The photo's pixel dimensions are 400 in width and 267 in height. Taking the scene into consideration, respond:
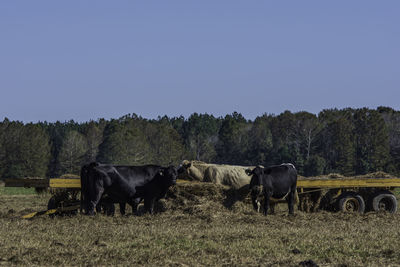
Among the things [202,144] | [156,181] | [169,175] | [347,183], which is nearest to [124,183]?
[156,181]

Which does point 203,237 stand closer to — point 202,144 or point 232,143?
point 232,143

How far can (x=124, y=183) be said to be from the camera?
60.2 ft

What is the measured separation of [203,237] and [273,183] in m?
6.26

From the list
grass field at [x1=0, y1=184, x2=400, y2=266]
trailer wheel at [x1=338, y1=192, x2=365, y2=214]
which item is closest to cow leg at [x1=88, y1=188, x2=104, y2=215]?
grass field at [x1=0, y1=184, x2=400, y2=266]

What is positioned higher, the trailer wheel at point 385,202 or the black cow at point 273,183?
the black cow at point 273,183

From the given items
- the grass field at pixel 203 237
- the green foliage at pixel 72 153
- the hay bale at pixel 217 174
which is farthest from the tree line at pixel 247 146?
the grass field at pixel 203 237

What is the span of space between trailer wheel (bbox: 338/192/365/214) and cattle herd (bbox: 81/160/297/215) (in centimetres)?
159

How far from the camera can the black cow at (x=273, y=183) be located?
19.1m

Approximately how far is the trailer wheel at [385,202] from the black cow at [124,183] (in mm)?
6465

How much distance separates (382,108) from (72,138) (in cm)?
4469

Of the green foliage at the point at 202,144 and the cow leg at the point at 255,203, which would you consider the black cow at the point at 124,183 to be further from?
the green foliage at the point at 202,144

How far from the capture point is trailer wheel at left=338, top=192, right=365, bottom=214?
20.5m

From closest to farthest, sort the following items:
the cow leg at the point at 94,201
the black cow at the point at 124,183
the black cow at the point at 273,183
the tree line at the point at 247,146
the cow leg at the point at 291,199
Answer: the cow leg at the point at 94,201
the black cow at the point at 124,183
the black cow at the point at 273,183
the cow leg at the point at 291,199
the tree line at the point at 247,146

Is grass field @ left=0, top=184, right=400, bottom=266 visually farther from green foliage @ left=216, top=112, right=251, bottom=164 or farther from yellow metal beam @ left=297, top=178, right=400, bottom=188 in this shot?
green foliage @ left=216, top=112, right=251, bottom=164
